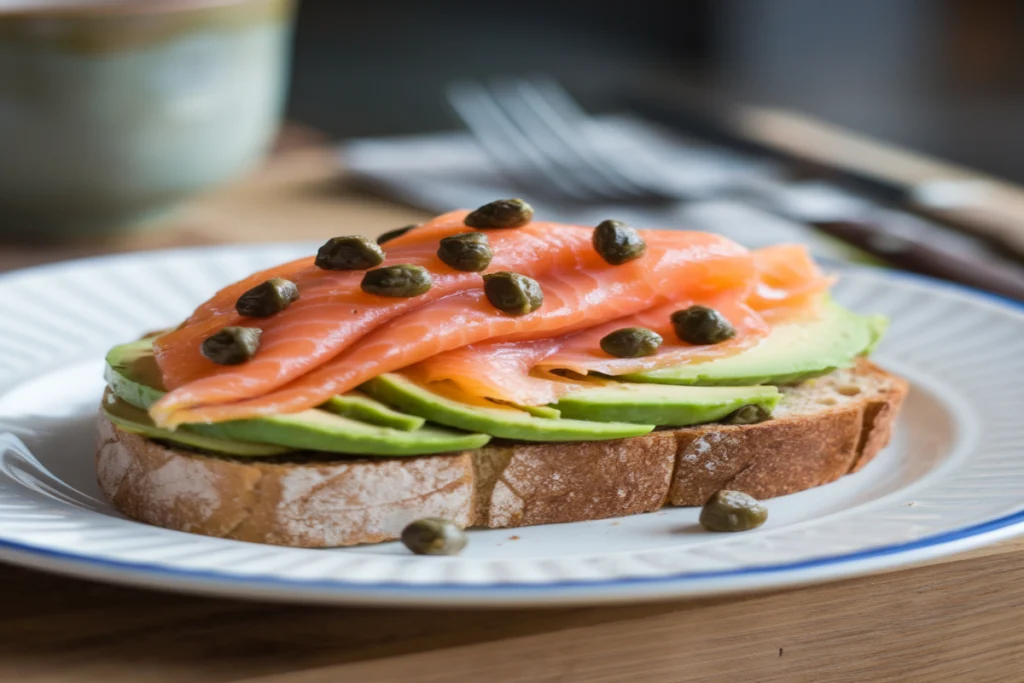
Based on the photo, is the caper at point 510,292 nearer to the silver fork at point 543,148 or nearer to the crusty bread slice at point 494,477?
the crusty bread slice at point 494,477

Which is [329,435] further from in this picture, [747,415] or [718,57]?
[718,57]

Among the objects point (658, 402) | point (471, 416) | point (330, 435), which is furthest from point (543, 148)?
point (330, 435)

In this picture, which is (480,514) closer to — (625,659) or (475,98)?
(625,659)

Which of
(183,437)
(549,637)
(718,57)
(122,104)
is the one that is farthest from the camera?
(718,57)

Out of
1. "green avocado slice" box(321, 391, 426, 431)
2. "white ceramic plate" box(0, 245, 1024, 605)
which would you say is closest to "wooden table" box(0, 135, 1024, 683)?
"white ceramic plate" box(0, 245, 1024, 605)

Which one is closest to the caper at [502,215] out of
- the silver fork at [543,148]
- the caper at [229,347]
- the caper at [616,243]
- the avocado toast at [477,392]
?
the avocado toast at [477,392]
